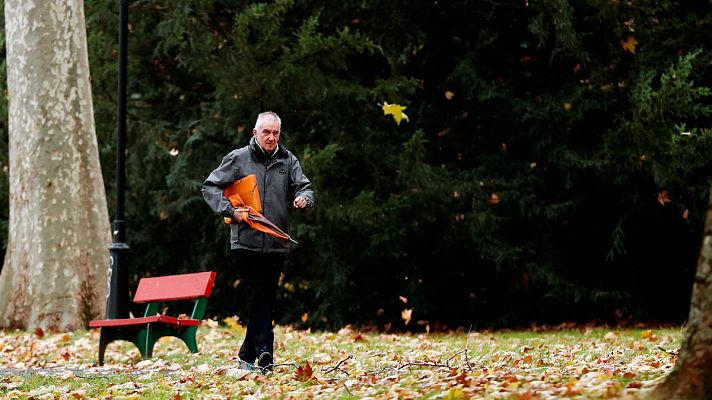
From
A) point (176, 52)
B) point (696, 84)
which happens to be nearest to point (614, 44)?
point (696, 84)

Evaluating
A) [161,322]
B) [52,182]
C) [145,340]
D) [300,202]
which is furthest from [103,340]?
[52,182]

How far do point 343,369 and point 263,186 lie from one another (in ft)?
4.70

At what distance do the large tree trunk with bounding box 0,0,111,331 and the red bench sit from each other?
3548mm

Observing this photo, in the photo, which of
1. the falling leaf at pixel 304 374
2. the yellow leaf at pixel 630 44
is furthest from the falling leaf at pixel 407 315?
the falling leaf at pixel 304 374

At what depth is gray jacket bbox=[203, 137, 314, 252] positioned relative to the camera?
25.3 ft

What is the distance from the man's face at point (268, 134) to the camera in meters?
7.75

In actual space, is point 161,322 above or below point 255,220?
below

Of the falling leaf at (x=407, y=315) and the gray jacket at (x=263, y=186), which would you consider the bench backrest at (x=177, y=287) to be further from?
the falling leaf at (x=407, y=315)

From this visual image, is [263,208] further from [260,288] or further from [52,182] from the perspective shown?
[52,182]

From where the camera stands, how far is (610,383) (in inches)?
216

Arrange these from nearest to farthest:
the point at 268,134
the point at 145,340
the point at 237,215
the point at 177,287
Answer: the point at 237,215, the point at 268,134, the point at 145,340, the point at 177,287

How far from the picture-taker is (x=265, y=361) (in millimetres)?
7809

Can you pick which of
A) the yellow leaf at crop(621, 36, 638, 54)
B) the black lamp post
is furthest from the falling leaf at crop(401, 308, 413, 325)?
the black lamp post

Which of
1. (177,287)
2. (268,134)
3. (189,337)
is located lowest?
(189,337)
